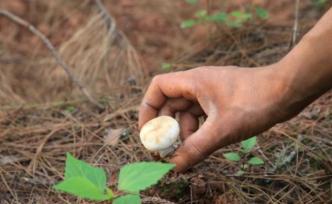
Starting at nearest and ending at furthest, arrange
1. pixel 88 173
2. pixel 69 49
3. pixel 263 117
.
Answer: pixel 88 173 → pixel 263 117 → pixel 69 49

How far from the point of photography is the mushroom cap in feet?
6.53

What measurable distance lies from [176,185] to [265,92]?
0.55 meters

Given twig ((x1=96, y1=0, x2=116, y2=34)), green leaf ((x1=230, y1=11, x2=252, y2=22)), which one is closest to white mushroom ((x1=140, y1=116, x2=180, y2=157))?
green leaf ((x1=230, y1=11, x2=252, y2=22))

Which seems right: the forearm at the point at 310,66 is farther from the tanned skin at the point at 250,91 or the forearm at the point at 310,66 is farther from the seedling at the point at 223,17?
the seedling at the point at 223,17

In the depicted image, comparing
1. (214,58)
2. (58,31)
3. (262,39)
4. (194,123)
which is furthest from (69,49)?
(194,123)

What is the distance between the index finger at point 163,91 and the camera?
2020 mm

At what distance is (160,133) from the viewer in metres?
1.98

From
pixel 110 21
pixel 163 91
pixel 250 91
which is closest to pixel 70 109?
pixel 163 91

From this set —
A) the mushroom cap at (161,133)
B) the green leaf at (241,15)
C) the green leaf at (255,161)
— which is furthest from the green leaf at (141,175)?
the green leaf at (241,15)

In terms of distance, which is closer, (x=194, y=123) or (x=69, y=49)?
(x=194, y=123)

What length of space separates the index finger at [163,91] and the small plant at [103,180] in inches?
17.3

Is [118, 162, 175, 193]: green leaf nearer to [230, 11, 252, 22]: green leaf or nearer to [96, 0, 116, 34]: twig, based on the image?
[230, 11, 252, 22]: green leaf

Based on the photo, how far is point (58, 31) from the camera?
4570 mm

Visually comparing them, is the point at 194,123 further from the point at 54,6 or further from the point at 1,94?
the point at 54,6
